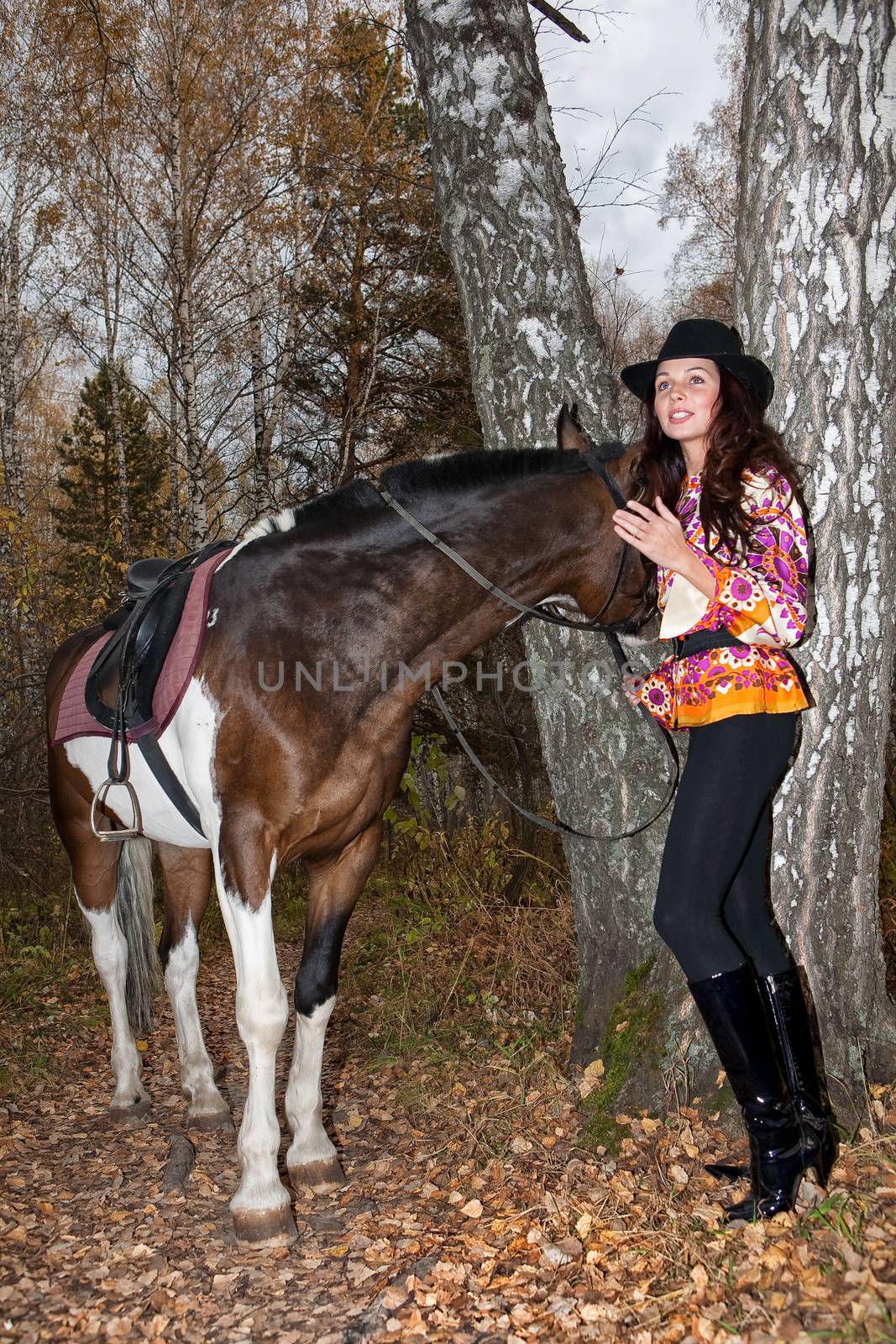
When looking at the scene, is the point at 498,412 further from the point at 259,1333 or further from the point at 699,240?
the point at 699,240

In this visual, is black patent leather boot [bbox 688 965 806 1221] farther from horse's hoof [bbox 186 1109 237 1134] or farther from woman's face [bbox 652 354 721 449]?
horse's hoof [bbox 186 1109 237 1134]

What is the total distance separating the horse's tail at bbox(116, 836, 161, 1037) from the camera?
13.8 ft

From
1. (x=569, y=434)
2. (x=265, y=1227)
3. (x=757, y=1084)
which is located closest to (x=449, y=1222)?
(x=265, y=1227)

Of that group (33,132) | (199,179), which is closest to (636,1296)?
(199,179)

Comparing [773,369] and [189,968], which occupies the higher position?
[773,369]

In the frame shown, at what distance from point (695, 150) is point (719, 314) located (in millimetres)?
3072

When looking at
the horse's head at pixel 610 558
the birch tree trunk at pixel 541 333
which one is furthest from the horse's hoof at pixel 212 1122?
the horse's head at pixel 610 558

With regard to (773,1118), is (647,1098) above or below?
below

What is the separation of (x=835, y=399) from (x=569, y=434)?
767 mm

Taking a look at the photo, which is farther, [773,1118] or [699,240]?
[699,240]

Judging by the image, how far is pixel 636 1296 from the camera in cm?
209

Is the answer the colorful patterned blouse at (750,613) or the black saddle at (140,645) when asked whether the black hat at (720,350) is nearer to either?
the colorful patterned blouse at (750,613)

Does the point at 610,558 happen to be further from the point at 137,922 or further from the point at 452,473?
the point at 137,922

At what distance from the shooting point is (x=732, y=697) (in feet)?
7.26
